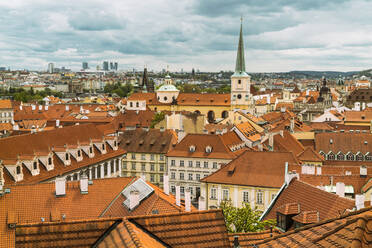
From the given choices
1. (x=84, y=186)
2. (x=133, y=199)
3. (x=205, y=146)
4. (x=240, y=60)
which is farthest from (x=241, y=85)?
(x=133, y=199)

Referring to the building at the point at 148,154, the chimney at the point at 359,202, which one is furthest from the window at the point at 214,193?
the chimney at the point at 359,202

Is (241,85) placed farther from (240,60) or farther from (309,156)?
(309,156)

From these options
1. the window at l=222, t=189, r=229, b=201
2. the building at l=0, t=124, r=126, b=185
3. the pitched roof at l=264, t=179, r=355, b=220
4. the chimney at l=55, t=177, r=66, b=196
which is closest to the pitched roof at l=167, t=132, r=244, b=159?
the building at l=0, t=124, r=126, b=185

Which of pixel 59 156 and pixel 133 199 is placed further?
pixel 59 156

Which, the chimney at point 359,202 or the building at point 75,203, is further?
the building at point 75,203

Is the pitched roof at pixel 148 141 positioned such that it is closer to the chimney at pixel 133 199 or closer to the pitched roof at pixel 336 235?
the chimney at pixel 133 199

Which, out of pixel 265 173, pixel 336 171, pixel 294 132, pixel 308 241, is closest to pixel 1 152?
pixel 265 173
